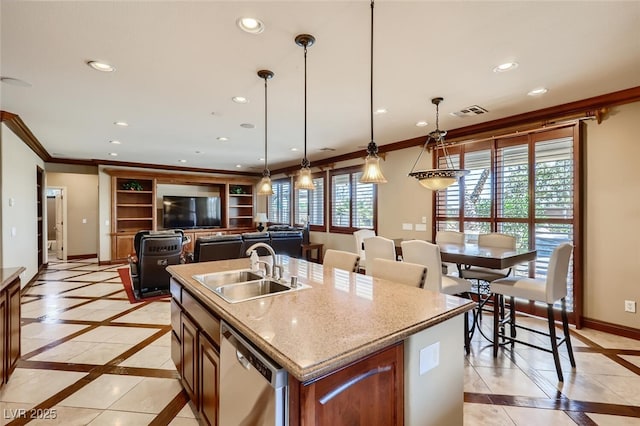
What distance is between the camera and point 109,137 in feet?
17.3

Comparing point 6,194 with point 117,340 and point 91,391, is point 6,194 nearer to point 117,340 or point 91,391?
point 117,340

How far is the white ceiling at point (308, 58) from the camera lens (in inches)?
76.2

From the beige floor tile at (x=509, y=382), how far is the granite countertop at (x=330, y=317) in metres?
1.34

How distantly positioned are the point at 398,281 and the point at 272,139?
3915 millimetres

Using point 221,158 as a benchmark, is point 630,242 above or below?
below

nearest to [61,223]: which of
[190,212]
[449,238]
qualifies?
[190,212]

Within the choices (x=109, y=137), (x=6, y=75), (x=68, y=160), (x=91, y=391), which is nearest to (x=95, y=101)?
(x=6, y=75)

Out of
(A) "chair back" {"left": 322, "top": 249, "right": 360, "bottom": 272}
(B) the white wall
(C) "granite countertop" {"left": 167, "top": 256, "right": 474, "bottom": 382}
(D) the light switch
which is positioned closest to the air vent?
(A) "chair back" {"left": 322, "top": 249, "right": 360, "bottom": 272}

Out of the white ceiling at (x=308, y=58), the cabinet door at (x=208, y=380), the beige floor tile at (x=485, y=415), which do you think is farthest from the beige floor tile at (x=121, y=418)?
the white ceiling at (x=308, y=58)

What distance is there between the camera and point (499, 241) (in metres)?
3.66

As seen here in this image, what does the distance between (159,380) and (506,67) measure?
3.97 m

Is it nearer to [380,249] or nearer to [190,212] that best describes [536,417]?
[380,249]

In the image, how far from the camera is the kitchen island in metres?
1.06

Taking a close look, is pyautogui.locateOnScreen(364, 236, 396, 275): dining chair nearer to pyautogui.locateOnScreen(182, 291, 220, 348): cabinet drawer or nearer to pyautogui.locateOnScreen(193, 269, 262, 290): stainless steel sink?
pyautogui.locateOnScreen(193, 269, 262, 290): stainless steel sink
